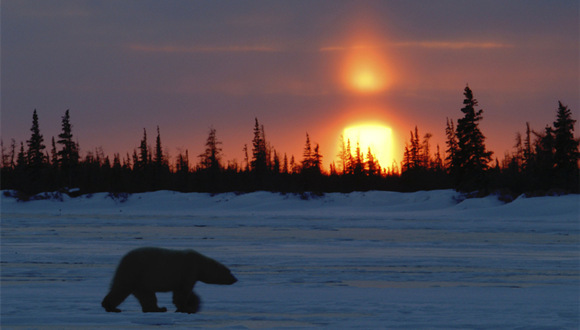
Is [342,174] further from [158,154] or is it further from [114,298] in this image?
[114,298]

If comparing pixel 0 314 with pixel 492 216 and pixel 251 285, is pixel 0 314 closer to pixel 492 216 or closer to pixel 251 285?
pixel 251 285

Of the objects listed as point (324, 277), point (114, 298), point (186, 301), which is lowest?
point (324, 277)

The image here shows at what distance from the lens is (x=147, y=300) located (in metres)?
7.40

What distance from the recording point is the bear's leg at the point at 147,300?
732 cm

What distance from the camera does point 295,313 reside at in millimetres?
7945

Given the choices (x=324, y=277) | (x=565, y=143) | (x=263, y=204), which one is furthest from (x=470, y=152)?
(x=324, y=277)

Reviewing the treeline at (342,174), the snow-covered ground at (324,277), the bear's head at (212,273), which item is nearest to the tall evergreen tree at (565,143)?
the treeline at (342,174)

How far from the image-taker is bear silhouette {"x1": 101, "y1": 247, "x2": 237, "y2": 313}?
714cm

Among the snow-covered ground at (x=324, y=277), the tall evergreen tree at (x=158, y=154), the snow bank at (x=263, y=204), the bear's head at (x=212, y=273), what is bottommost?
the snow-covered ground at (x=324, y=277)

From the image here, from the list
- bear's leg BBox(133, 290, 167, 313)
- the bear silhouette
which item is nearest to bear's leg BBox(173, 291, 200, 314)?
the bear silhouette

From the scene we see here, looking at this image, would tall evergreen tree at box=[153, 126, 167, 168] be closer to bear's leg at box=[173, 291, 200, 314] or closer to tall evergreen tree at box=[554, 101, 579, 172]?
tall evergreen tree at box=[554, 101, 579, 172]

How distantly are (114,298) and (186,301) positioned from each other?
82 centimetres

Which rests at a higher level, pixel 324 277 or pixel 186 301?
pixel 186 301

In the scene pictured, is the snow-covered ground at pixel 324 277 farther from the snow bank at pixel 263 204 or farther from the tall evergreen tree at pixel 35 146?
the tall evergreen tree at pixel 35 146
